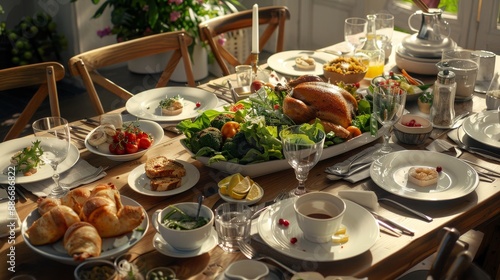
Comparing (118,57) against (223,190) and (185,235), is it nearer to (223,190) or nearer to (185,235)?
(223,190)

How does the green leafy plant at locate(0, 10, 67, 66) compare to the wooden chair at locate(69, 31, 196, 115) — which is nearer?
the wooden chair at locate(69, 31, 196, 115)

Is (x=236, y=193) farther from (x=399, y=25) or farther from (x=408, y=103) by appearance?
(x=399, y=25)

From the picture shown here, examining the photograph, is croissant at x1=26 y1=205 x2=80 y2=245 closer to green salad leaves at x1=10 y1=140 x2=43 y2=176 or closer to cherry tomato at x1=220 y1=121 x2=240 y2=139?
green salad leaves at x1=10 y1=140 x2=43 y2=176

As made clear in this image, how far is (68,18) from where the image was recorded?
15.0ft

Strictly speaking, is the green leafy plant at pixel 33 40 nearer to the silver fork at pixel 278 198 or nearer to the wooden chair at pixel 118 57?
the wooden chair at pixel 118 57

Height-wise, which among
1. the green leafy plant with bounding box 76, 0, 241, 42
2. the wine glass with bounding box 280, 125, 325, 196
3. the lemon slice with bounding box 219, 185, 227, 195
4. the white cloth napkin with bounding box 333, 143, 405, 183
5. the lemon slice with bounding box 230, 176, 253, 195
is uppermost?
the wine glass with bounding box 280, 125, 325, 196

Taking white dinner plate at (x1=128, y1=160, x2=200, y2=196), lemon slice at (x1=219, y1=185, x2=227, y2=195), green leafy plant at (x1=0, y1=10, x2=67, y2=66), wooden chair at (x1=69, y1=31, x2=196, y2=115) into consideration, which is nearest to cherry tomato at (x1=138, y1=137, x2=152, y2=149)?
white dinner plate at (x1=128, y1=160, x2=200, y2=196)

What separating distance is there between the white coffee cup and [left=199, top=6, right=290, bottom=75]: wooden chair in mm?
1401

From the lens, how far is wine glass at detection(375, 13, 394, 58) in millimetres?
2738

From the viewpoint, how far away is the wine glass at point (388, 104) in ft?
5.97

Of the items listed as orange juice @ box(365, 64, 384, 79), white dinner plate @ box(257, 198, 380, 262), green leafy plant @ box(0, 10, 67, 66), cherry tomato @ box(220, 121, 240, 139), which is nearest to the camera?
white dinner plate @ box(257, 198, 380, 262)

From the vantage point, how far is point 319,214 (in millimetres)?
1510

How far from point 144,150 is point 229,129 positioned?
26cm

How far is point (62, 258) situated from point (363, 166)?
2.92ft
